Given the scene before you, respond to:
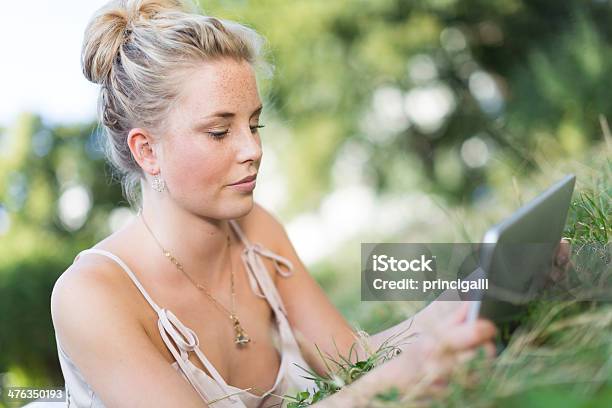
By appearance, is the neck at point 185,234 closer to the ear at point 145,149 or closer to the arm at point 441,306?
the ear at point 145,149

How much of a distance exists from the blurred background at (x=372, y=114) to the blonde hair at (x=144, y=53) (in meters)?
3.75

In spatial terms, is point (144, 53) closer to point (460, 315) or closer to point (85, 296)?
point (85, 296)

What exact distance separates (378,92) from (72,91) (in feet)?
12.7

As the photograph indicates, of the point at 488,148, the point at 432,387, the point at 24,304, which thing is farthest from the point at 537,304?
the point at 488,148

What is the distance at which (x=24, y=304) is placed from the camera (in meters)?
4.83

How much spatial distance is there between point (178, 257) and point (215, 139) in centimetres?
38

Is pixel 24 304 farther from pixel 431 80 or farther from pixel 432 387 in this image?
pixel 431 80

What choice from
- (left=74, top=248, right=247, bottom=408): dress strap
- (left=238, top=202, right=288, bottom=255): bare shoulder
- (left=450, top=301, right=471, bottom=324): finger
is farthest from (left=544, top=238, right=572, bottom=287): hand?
(left=238, top=202, right=288, bottom=255): bare shoulder

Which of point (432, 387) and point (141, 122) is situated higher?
point (141, 122)

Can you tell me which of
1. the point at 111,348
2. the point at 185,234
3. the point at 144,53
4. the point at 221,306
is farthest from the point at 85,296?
the point at 144,53

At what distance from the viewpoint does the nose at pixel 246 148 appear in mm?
1771

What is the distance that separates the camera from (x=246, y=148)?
69.8 inches

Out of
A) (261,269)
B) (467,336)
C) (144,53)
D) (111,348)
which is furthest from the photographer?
(261,269)

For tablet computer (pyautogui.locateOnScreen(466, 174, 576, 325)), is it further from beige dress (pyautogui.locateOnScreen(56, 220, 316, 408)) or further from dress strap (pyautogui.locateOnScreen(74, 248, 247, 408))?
dress strap (pyautogui.locateOnScreen(74, 248, 247, 408))
